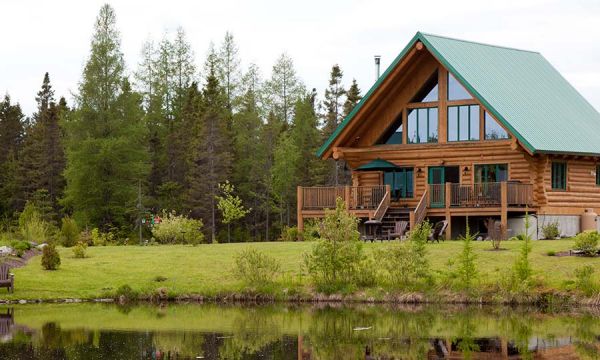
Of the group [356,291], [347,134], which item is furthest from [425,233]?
[347,134]

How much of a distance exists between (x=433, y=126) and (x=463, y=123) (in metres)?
1.51

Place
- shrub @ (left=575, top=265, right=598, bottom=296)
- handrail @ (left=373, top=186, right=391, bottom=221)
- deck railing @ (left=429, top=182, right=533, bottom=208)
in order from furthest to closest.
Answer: handrail @ (left=373, top=186, right=391, bottom=221) < deck railing @ (left=429, top=182, right=533, bottom=208) < shrub @ (left=575, top=265, right=598, bottom=296)

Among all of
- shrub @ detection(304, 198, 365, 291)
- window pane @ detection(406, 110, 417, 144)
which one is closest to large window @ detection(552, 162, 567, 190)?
window pane @ detection(406, 110, 417, 144)

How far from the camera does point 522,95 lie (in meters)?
48.8

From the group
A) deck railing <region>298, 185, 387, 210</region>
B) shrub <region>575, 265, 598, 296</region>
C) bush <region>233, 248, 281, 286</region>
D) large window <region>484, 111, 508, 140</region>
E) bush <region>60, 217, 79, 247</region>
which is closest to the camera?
shrub <region>575, 265, 598, 296</region>

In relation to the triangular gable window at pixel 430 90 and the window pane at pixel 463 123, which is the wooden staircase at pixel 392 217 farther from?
the triangular gable window at pixel 430 90

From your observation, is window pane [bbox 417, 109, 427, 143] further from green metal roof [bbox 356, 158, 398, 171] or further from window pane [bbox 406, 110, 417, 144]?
green metal roof [bbox 356, 158, 398, 171]

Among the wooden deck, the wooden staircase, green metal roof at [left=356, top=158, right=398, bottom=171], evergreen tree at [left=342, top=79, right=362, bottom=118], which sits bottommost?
the wooden staircase

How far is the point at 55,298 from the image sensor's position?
35.2m

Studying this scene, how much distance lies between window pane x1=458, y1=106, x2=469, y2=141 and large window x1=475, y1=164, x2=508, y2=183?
1.43 meters

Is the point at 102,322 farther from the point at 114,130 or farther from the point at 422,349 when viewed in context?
the point at 114,130

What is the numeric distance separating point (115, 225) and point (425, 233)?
4056 cm

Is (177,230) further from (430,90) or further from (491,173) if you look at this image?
(491,173)

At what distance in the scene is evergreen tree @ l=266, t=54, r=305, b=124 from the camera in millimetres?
88500
